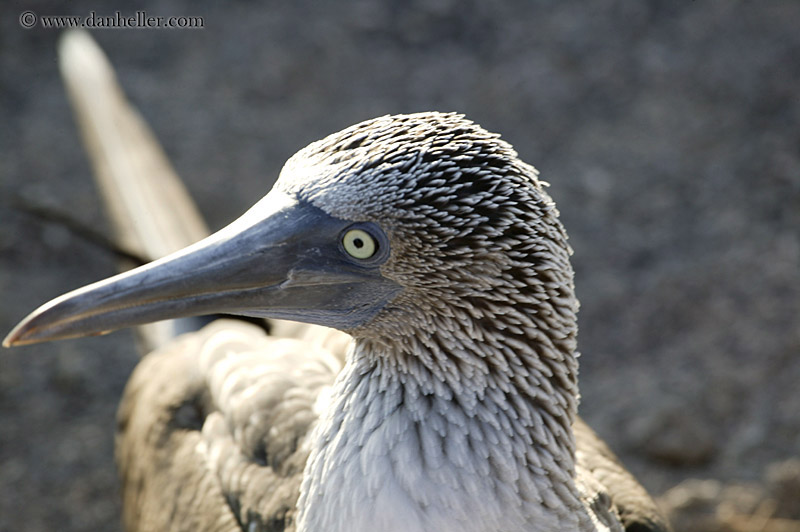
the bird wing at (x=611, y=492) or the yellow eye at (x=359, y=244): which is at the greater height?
the bird wing at (x=611, y=492)

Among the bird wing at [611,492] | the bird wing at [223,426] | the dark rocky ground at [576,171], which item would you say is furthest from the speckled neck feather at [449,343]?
the dark rocky ground at [576,171]

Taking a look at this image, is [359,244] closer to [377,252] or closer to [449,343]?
[377,252]

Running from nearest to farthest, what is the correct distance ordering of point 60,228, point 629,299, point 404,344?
point 404,344 < point 629,299 < point 60,228

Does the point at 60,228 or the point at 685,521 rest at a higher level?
the point at 685,521

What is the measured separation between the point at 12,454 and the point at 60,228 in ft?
5.44

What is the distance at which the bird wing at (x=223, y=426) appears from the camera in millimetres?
2773

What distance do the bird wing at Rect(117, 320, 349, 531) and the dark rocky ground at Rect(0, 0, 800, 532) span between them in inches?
50.3

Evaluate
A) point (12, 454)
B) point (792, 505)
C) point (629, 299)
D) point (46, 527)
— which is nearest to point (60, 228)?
point (12, 454)

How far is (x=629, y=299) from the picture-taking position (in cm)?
514

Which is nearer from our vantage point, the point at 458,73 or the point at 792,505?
the point at 792,505

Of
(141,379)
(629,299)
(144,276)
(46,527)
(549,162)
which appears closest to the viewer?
(144,276)

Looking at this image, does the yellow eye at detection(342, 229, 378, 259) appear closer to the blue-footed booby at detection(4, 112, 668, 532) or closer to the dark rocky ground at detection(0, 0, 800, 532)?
the blue-footed booby at detection(4, 112, 668, 532)

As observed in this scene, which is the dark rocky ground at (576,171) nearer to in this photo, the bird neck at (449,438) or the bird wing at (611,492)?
the bird wing at (611,492)

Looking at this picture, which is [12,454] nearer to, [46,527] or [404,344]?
[46,527]
